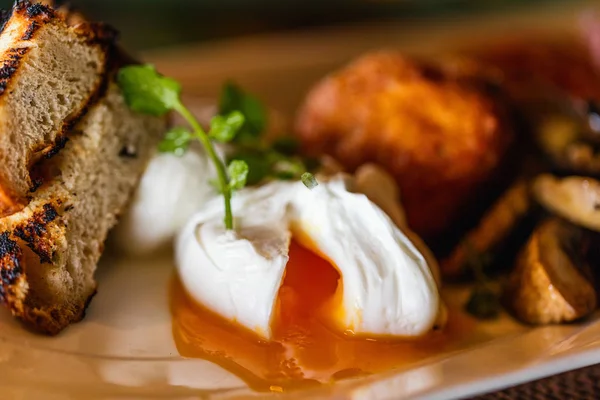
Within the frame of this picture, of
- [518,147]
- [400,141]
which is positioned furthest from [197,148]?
[518,147]

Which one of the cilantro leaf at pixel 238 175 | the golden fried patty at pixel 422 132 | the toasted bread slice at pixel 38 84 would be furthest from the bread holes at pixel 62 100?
the golden fried patty at pixel 422 132

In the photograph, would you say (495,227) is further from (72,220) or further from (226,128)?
(72,220)

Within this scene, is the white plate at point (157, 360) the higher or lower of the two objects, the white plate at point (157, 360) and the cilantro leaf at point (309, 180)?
the lower

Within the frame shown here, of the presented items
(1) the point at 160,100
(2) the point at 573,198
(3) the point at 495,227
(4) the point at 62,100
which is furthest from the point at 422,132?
(4) the point at 62,100

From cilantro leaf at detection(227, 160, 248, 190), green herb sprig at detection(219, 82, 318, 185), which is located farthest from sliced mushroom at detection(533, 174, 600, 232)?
cilantro leaf at detection(227, 160, 248, 190)

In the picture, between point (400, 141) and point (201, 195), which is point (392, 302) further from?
point (400, 141)

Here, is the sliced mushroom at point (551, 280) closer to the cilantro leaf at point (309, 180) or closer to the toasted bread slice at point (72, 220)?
the cilantro leaf at point (309, 180)

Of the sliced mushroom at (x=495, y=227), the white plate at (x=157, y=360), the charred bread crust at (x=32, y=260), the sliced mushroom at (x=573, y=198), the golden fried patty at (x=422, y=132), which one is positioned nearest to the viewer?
the white plate at (x=157, y=360)
